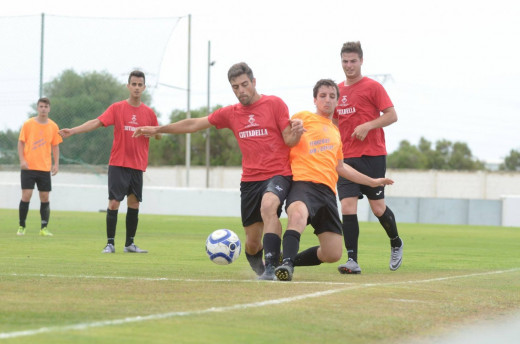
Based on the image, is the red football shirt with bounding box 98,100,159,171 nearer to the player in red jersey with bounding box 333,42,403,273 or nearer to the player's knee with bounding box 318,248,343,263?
the player in red jersey with bounding box 333,42,403,273

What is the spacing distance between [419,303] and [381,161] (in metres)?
3.36

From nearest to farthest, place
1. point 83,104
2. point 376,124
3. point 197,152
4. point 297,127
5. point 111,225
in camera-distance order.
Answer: point 297,127, point 376,124, point 111,225, point 83,104, point 197,152

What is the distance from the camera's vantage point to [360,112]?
9320 mm

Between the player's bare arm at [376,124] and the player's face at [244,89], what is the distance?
1.31 metres

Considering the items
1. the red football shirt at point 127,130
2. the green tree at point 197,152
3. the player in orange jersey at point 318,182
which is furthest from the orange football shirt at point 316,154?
the green tree at point 197,152

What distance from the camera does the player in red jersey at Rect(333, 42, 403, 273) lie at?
9.22 metres

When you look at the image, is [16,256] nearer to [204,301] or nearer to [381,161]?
[381,161]

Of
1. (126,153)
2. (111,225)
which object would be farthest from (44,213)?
(126,153)

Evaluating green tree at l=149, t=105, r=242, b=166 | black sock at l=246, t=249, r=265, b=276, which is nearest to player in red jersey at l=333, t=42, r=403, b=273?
black sock at l=246, t=249, r=265, b=276

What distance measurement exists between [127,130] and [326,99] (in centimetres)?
406

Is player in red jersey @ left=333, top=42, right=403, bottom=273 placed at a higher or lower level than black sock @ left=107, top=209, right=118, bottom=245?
higher

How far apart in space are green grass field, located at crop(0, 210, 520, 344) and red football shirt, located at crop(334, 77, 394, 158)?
1.24m

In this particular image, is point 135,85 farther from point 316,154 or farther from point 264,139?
point 316,154

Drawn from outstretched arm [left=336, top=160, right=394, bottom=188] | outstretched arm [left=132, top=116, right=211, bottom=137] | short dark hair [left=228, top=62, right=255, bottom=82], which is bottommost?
outstretched arm [left=336, top=160, right=394, bottom=188]
